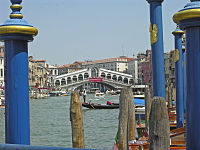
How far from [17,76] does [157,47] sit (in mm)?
1733

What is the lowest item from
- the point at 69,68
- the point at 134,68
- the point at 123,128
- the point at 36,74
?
the point at 123,128

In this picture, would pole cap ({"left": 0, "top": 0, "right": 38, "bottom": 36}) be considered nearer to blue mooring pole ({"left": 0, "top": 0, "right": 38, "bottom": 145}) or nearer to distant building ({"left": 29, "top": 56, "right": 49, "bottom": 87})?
blue mooring pole ({"left": 0, "top": 0, "right": 38, "bottom": 145})

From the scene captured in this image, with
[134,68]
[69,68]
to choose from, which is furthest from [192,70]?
[69,68]

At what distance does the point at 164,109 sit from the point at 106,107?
13231 mm

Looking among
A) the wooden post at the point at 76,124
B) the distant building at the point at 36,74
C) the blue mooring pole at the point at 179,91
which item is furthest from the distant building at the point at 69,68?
the wooden post at the point at 76,124

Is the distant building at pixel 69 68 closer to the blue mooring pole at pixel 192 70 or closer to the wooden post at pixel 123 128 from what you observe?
the wooden post at pixel 123 128

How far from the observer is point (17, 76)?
1.76 m

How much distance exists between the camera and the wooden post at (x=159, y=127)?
164 cm

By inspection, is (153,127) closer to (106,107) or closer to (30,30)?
(30,30)

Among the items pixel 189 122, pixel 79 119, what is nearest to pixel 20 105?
pixel 189 122

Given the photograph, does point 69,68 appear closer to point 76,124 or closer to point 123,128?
point 123,128

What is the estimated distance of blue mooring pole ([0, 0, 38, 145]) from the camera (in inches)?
69.1

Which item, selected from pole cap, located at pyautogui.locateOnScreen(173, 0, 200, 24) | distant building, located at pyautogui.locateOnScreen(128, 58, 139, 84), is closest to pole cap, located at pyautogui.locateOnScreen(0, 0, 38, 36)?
pole cap, located at pyautogui.locateOnScreen(173, 0, 200, 24)

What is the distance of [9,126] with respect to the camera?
70.2 inches
